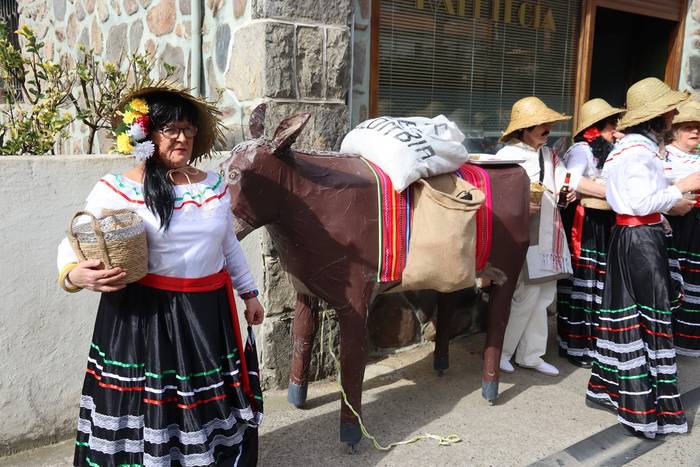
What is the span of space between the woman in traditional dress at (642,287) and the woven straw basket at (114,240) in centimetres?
250

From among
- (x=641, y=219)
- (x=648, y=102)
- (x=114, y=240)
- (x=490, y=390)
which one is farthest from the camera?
(x=490, y=390)

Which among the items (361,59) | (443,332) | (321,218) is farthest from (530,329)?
(361,59)

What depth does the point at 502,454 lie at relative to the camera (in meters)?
3.18

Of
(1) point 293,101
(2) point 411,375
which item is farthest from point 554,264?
(1) point 293,101

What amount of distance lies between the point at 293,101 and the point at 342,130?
1.28 ft

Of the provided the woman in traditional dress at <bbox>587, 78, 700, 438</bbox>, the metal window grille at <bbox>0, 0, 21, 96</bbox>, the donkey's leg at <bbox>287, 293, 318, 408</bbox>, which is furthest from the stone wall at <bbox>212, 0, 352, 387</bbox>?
the metal window grille at <bbox>0, 0, 21, 96</bbox>

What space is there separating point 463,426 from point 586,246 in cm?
165

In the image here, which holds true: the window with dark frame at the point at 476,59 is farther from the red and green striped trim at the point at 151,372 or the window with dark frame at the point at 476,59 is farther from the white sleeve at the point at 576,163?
the red and green striped trim at the point at 151,372

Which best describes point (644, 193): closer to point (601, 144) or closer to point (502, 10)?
point (601, 144)

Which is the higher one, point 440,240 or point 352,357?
point 440,240

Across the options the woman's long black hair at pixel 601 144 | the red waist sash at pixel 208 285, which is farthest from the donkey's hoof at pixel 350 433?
the woman's long black hair at pixel 601 144

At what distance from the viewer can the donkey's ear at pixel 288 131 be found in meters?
2.72

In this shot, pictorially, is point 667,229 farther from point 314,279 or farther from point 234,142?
point 234,142

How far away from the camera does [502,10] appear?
5.14 metres
